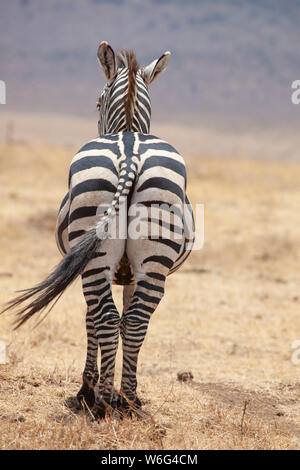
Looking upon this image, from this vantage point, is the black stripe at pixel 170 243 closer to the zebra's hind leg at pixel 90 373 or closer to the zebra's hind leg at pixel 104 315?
the zebra's hind leg at pixel 104 315

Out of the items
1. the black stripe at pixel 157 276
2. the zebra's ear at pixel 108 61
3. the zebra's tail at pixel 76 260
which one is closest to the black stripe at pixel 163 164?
the zebra's tail at pixel 76 260

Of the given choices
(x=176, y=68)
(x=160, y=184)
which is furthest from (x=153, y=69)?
(x=176, y=68)

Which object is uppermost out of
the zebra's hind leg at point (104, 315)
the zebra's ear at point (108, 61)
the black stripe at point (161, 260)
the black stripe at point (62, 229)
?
the zebra's ear at point (108, 61)

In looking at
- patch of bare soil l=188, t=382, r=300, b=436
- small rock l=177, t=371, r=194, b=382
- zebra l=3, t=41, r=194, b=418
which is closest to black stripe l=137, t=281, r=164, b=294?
zebra l=3, t=41, r=194, b=418

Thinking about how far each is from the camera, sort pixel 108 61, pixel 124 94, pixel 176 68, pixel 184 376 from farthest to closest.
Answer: pixel 176 68
pixel 184 376
pixel 108 61
pixel 124 94

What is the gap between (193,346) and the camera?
25.0ft

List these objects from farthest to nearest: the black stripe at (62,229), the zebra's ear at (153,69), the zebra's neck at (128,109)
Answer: the zebra's ear at (153,69), the zebra's neck at (128,109), the black stripe at (62,229)

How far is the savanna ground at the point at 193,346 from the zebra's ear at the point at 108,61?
1909mm

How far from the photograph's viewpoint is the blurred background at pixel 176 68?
73.0 metres

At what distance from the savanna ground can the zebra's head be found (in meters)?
1.38

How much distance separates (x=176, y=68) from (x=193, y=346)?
3708 inches

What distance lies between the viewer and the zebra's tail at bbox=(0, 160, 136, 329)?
3988mm

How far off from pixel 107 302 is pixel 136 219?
59cm

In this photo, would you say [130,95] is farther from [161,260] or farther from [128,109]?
[161,260]
